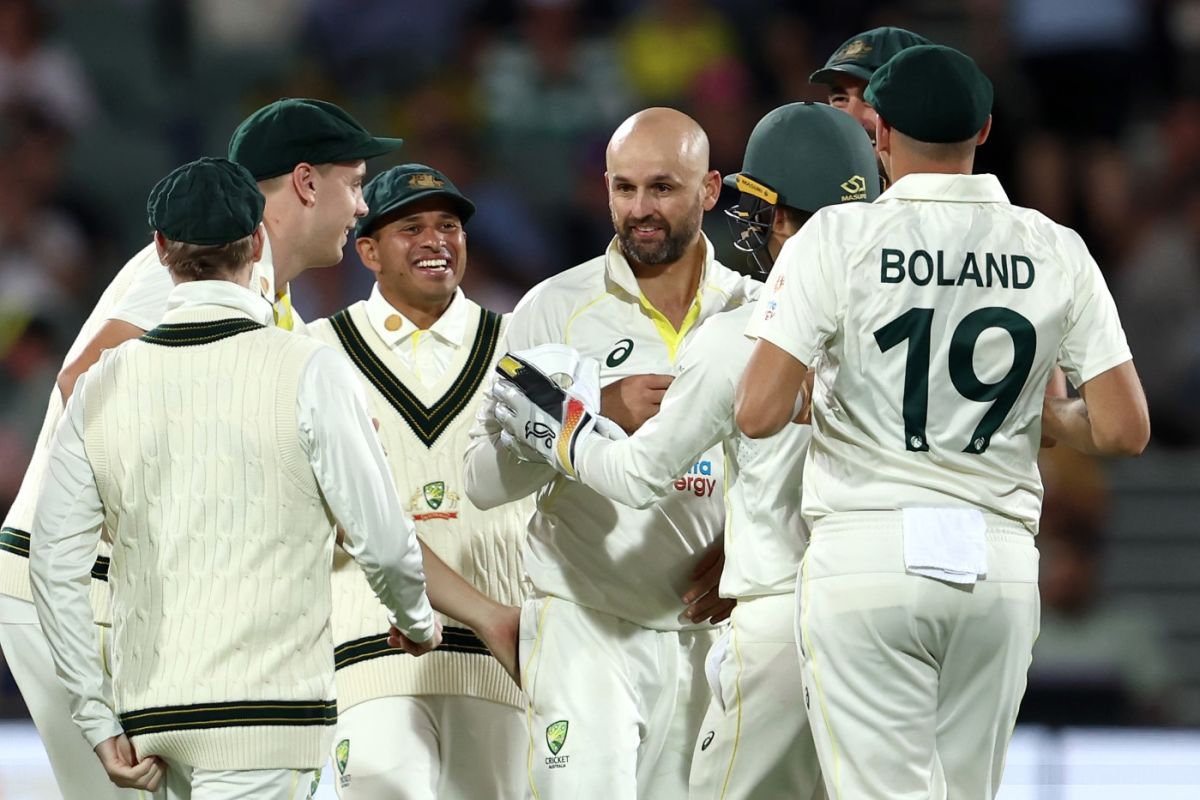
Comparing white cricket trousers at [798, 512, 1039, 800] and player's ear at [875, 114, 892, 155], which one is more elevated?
player's ear at [875, 114, 892, 155]

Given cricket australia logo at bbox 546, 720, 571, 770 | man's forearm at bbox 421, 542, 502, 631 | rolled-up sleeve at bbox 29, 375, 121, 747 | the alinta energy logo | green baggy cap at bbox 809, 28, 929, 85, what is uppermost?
green baggy cap at bbox 809, 28, 929, 85

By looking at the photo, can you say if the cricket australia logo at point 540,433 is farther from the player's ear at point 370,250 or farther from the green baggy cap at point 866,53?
the green baggy cap at point 866,53

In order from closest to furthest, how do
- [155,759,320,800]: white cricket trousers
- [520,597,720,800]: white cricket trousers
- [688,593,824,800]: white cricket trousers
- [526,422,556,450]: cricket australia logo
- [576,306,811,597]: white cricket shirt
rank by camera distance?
[155,759,320,800]: white cricket trousers → [576,306,811,597]: white cricket shirt → [688,593,824,800]: white cricket trousers → [526,422,556,450]: cricket australia logo → [520,597,720,800]: white cricket trousers

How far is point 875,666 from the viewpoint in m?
3.39

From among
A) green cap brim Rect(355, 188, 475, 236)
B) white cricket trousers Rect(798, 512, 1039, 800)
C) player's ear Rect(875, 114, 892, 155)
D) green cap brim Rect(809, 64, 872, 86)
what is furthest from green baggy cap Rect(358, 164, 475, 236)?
white cricket trousers Rect(798, 512, 1039, 800)

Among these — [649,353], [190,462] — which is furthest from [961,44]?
[190,462]

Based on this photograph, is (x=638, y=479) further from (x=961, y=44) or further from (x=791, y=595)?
(x=961, y=44)

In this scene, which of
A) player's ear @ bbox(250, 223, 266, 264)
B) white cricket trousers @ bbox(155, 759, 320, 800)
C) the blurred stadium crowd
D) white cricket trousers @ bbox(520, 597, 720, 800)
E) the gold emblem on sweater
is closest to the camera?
white cricket trousers @ bbox(155, 759, 320, 800)

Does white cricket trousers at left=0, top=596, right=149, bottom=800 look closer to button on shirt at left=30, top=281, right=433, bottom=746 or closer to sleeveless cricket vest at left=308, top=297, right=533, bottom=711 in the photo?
button on shirt at left=30, top=281, right=433, bottom=746

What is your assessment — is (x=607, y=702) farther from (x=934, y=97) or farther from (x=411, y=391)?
(x=934, y=97)

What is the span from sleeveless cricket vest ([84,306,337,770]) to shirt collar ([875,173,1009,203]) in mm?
1199

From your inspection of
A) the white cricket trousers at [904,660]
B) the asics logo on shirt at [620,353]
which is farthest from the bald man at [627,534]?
the white cricket trousers at [904,660]

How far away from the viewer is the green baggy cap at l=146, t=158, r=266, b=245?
3418 mm

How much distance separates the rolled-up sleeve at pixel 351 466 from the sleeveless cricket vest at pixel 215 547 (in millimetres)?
32
